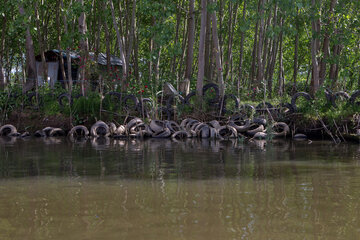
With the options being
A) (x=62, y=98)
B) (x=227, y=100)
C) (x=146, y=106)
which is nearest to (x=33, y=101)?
(x=62, y=98)

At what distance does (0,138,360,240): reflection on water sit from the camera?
468 centimetres

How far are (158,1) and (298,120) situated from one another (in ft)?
21.5

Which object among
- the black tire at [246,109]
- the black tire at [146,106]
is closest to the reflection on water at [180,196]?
the black tire at [246,109]

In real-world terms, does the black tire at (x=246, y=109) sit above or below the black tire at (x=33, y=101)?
below

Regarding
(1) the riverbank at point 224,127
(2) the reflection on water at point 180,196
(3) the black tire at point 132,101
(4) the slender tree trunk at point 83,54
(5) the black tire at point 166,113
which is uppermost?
(4) the slender tree trunk at point 83,54

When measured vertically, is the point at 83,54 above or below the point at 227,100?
above

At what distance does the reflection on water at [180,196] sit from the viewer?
184 inches

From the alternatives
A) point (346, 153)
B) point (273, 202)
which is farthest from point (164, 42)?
point (273, 202)

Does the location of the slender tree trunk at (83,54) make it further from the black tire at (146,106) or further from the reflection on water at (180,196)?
the reflection on water at (180,196)

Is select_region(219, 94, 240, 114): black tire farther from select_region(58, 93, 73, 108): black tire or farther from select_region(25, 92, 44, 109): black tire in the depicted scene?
select_region(25, 92, 44, 109): black tire

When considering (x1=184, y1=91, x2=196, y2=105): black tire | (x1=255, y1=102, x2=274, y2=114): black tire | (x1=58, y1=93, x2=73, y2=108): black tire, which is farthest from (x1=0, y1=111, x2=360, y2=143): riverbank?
(x1=58, y1=93, x2=73, y2=108): black tire

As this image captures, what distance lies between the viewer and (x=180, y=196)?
6.29 metres

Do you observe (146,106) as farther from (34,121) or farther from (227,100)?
(34,121)

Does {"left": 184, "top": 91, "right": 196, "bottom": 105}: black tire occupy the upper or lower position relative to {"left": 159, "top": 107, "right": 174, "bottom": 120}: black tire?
upper
